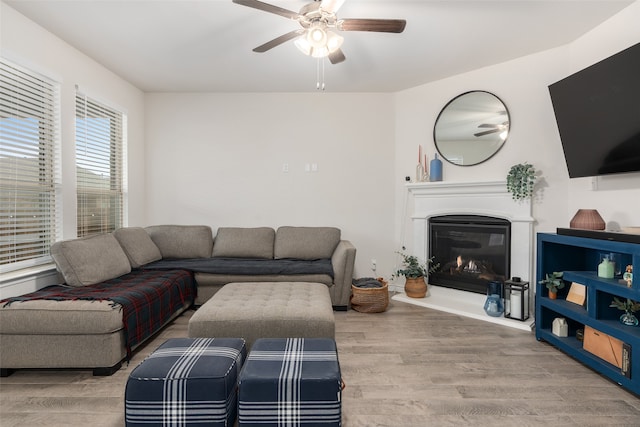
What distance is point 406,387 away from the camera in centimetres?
199

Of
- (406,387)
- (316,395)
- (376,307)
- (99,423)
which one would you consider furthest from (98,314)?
(376,307)

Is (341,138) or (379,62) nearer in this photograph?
(379,62)

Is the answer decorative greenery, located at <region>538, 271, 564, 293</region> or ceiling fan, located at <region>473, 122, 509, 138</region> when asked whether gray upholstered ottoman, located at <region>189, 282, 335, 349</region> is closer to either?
decorative greenery, located at <region>538, 271, 564, 293</region>

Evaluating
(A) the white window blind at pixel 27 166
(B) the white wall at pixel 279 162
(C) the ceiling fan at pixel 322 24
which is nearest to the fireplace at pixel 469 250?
(B) the white wall at pixel 279 162

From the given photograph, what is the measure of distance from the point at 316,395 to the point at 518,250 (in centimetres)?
273

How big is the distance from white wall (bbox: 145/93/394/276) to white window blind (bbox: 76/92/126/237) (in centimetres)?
49

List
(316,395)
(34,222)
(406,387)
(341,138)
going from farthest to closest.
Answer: (341,138)
(34,222)
(406,387)
(316,395)

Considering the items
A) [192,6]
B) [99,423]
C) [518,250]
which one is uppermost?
[192,6]

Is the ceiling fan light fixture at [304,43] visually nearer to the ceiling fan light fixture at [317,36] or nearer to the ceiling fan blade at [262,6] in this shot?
the ceiling fan light fixture at [317,36]

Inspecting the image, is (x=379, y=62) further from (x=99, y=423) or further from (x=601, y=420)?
(x=99, y=423)

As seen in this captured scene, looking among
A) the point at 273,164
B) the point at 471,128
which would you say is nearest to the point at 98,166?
the point at 273,164

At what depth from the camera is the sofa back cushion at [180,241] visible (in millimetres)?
3873

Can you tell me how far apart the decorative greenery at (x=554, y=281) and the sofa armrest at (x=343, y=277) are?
64.6 inches

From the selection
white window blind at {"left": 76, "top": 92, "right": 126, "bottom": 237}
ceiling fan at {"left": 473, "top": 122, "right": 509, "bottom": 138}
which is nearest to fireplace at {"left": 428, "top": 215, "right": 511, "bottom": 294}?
ceiling fan at {"left": 473, "top": 122, "right": 509, "bottom": 138}
